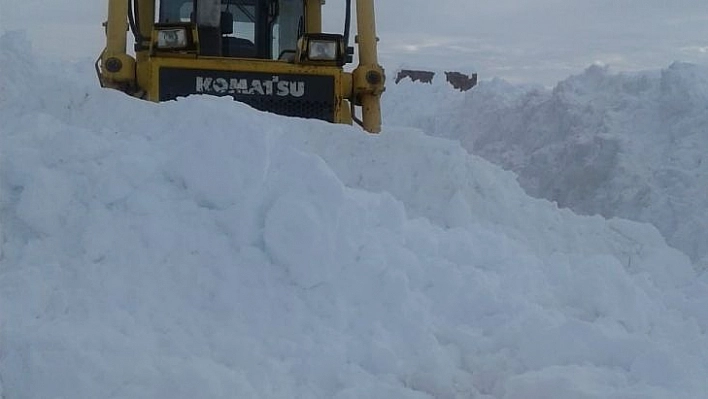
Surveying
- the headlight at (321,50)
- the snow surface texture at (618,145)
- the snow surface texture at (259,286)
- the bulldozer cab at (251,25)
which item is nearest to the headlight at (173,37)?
the bulldozer cab at (251,25)

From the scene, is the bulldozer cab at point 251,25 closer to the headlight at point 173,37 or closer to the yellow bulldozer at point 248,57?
the yellow bulldozer at point 248,57

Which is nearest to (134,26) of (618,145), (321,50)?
(321,50)

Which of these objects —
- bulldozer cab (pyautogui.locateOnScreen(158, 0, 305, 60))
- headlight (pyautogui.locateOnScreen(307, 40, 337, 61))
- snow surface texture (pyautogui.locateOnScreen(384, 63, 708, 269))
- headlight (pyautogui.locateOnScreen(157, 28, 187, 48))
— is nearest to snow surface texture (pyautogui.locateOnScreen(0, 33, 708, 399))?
headlight (pyautogui.locateOnScreen(157, 28, 187, 48))

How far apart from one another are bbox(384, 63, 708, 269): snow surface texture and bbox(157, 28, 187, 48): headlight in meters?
4.20

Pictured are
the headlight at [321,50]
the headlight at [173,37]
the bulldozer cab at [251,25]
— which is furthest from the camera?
the bulldozer cab at [251,25]

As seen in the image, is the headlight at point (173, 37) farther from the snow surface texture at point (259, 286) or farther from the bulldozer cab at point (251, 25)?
the snow surface texture at point (259, 286)

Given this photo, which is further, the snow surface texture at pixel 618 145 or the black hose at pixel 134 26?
the snow surface texture at pixel 618 145

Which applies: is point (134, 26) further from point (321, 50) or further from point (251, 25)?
point (321, 50)

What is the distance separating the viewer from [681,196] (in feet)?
27.5

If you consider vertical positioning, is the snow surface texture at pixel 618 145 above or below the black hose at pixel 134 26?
below

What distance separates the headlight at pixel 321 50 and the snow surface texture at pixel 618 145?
10.6 feet

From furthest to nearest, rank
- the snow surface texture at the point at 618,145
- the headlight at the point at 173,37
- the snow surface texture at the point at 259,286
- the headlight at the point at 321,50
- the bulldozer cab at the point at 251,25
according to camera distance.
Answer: the snow surface texture at the point at 618,145 → the bulldozer cab at the point at 251,25 → the headlight at the point at 321,50 → the headlight at the point at 173,37 → the snow surface texture at the point at 259,286

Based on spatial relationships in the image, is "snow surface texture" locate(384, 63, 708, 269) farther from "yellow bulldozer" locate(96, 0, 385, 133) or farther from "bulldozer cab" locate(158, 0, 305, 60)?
"bulldozer cab" locate(158, 0, 305, 60)

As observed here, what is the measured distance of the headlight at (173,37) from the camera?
22.3ft
